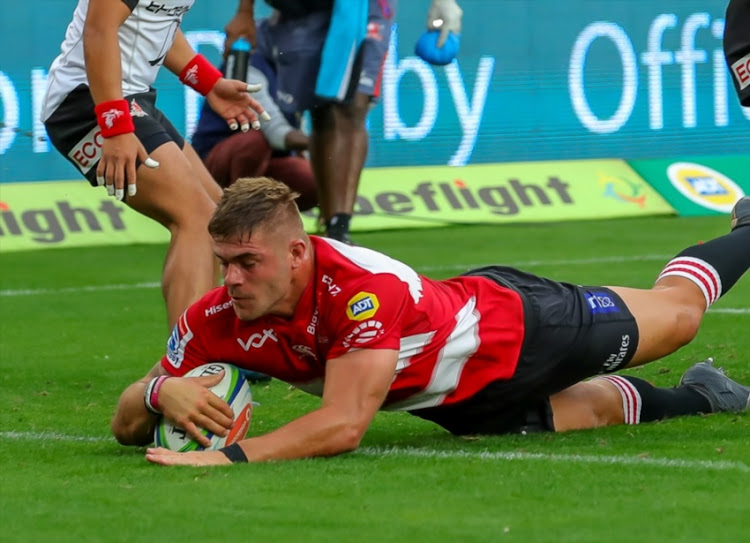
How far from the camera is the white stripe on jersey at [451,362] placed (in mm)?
4863

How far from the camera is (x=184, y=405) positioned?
184 inches

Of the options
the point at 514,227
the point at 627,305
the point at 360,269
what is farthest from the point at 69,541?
the point at 514,227

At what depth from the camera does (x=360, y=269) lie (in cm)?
466

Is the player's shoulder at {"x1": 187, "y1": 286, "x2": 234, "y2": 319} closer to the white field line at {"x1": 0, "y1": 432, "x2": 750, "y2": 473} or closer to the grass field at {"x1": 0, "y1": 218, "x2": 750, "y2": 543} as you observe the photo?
the grass field at {"x1": 0, "y1": 218, "x2": 750, "y2": 543}

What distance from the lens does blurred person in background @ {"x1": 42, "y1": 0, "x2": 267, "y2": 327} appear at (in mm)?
5742

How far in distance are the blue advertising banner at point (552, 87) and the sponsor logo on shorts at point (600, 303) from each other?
8.83 meters

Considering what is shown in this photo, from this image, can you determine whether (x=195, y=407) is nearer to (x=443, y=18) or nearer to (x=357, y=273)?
Result: (x=357, y=273)

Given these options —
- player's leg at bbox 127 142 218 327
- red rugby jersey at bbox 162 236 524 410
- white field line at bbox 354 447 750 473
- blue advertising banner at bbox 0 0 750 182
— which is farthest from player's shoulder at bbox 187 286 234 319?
blue advertising banner at bbox 0 0 750 182

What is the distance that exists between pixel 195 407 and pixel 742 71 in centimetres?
340

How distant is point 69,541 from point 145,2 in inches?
115

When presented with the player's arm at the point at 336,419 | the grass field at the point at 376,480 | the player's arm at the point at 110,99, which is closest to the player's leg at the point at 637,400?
the grass field at the point at 376,480

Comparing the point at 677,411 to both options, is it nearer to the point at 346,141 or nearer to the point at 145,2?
the point at 145,2

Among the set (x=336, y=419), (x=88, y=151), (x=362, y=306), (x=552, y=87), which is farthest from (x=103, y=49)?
(x=552, y=87)

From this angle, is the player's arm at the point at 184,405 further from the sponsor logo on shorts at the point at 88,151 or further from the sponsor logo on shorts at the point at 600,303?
the sponsor logo on shorts at the point at 88,151
